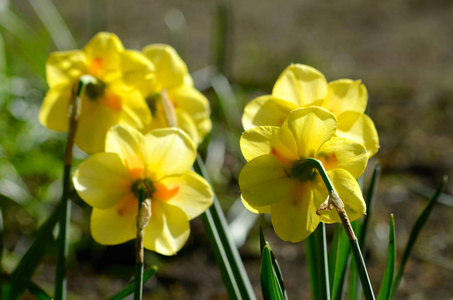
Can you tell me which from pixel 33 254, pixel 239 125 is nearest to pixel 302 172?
pixel 33 254

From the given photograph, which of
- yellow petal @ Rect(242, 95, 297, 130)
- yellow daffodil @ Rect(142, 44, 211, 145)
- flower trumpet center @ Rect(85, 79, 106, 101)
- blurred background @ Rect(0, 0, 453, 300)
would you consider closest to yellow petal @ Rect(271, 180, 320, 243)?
yellow petal @ Rect(242, 95, 297, 130)

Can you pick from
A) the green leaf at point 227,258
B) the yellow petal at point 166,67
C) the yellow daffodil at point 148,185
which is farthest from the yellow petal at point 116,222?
the yellow petal at point 166,67

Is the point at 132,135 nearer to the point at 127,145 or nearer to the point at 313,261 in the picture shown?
the point at 127,145

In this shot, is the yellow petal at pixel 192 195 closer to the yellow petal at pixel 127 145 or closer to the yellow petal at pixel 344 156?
the yellow petal at pixel 127 145

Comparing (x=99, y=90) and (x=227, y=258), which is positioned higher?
(x=99, y=90)

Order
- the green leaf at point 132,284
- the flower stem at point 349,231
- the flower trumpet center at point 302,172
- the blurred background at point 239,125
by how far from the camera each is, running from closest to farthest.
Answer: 1. the flower stem at point 349,231
2. the flower trumpet center at point 302,172
3. the green leaf at point 132,284
4. the blurred background at point 239,125

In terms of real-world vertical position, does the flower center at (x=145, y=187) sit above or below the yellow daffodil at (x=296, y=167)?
below

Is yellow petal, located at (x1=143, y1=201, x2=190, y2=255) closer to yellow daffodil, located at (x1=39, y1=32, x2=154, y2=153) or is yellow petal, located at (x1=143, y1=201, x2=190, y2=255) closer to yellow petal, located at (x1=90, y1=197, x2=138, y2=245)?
yellow petal, located at (x1=90, y1=197, x2=138, y2=245)
